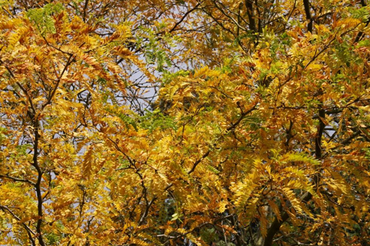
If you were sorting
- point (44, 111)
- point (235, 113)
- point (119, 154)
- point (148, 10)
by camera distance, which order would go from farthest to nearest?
point (148, 10), point (235, 113), point (119, 154), point (44, 111)

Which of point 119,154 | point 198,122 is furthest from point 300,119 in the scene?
point 119,154

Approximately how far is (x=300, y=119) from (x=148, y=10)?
3.43 meters

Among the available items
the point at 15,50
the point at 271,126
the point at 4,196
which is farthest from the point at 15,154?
the point at 271,126

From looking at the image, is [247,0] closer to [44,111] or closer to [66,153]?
[66,153]

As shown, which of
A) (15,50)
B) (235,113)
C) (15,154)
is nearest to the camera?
(15,50)

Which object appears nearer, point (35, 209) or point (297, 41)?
point (297, 41)

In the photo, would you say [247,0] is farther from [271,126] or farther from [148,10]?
[271,126]

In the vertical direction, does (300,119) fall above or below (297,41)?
below

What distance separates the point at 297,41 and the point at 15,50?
6.17 feet

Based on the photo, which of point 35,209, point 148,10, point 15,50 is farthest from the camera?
point 148,10

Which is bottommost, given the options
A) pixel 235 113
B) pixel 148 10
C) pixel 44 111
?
A: pixel 235 113

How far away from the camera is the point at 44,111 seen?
2365mm

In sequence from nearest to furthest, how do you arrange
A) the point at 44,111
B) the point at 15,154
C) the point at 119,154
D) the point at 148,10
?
the point at 44,111 < the point at 119,154 < the point at 15,154 < the point at 148,10

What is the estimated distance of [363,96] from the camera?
2.65 meters
